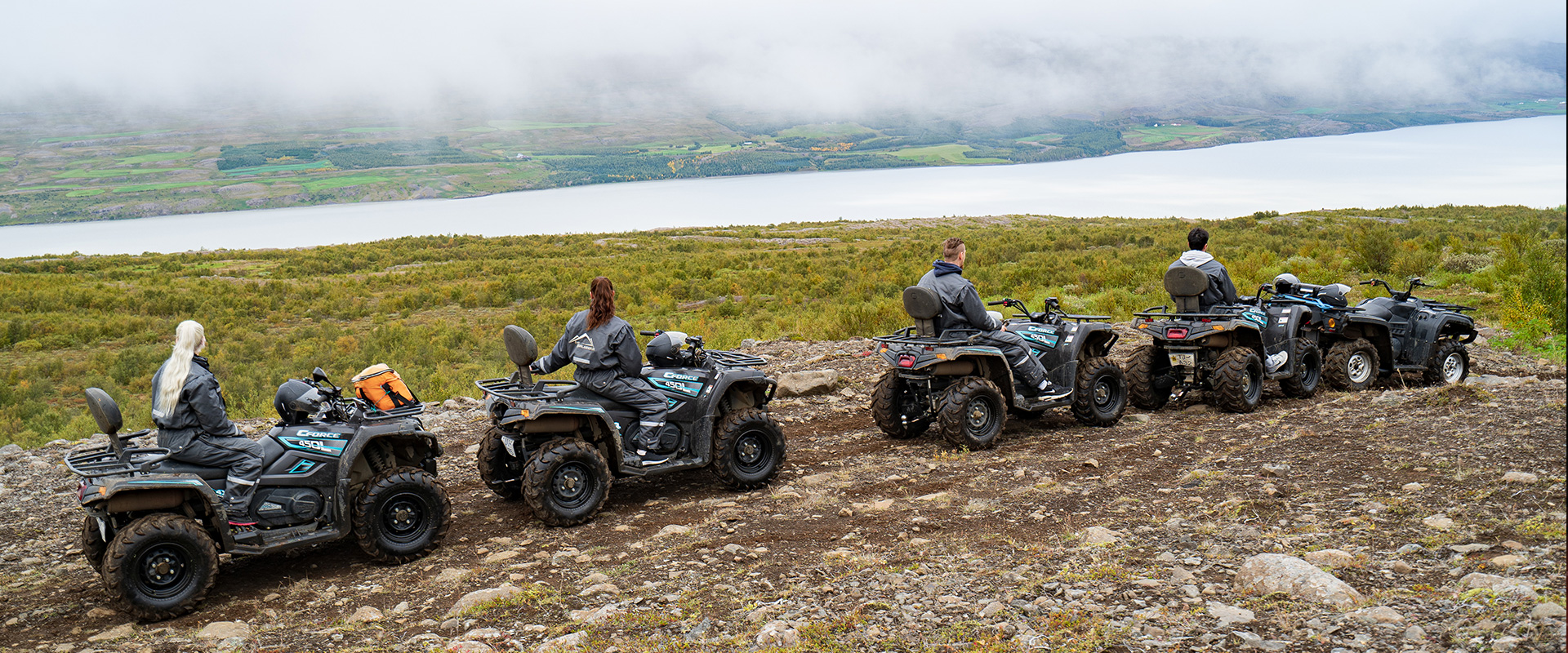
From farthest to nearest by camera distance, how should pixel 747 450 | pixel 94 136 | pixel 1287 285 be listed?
pixel 94 136, pixel 1287 285, pixel 747 450

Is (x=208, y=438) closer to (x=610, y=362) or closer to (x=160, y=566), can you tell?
(x=160, y=566)

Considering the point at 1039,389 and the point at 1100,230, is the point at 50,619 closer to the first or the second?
the point at 1039,389

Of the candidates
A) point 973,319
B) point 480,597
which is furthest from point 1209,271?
point 480,597

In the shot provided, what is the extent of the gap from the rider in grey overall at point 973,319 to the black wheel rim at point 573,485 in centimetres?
351

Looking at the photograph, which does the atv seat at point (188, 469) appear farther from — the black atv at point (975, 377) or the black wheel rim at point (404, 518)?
the black atv at point (975, 377)

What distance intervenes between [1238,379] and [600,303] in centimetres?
638

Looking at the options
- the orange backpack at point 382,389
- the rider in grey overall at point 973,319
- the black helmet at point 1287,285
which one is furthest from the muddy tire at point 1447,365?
the orange backpack at point 382,389

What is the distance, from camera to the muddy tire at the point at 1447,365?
35.6 feet

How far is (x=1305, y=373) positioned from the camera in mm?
10336

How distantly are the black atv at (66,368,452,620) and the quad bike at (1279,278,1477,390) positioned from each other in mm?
9371

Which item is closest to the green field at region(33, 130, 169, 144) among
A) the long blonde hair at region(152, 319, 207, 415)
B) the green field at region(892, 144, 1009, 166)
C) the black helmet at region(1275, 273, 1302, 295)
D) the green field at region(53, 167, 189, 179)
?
the green field at region(53, 167, 189, 179)

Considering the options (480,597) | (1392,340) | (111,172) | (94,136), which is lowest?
(480,597)

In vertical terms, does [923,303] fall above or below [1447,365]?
above

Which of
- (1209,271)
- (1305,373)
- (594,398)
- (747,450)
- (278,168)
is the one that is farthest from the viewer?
(278,168)
